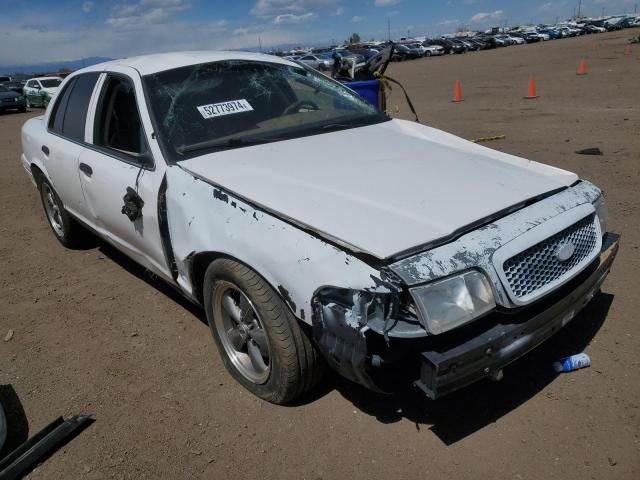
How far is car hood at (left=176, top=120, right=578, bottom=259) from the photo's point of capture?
7.31 feet

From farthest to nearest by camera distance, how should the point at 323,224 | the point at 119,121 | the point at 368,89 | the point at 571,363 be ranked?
1. the point at 368,89
2. the point at 119,121
3. the point at 571,363
4. the point at 323,224

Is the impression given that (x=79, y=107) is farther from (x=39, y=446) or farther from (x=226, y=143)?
(x=39, y=446)

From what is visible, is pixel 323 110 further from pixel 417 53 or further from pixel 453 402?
pixel 417 53

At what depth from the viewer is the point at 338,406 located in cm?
280

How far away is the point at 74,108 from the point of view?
4.20 m

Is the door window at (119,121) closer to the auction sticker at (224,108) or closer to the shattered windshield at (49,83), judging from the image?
the auction sticker at (224,108)

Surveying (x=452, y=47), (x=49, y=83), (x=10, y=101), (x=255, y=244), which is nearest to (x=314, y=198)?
(x=255, y=244)

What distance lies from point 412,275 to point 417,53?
49.5m

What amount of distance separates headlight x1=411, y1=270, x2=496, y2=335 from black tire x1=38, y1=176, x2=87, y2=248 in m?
3.75

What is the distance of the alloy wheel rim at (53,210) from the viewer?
4905 millimetres

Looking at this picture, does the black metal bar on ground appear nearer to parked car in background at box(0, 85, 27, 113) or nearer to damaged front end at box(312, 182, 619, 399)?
damaged front end at box(312, 182, 619, 399)

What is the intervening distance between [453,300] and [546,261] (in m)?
0.57

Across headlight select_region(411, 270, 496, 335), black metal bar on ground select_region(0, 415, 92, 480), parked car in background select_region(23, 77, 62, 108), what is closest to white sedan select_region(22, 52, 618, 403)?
headlight select_region(411, 270, 496, 335)

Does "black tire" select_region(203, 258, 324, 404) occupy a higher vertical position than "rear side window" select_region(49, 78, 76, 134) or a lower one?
lower
